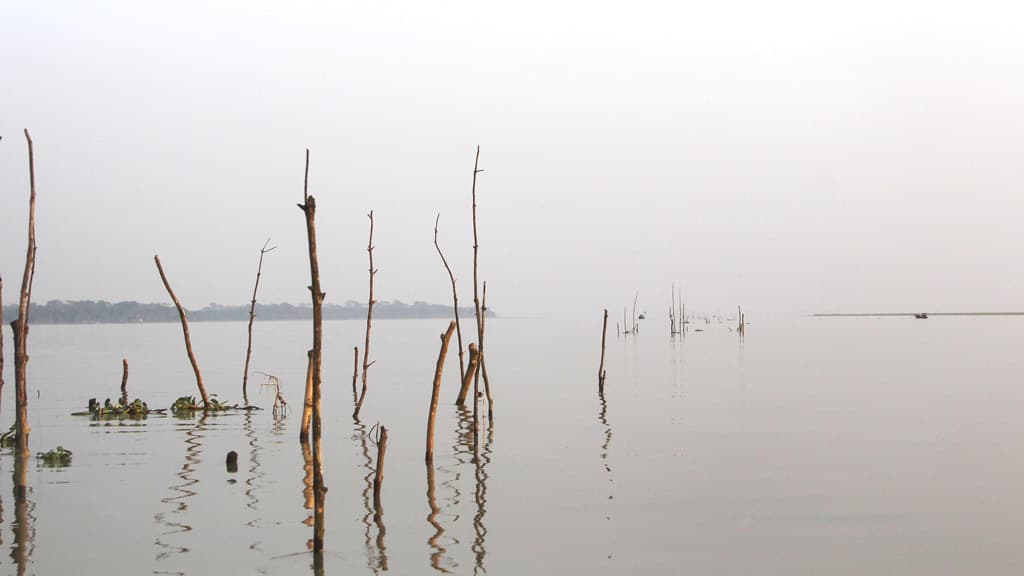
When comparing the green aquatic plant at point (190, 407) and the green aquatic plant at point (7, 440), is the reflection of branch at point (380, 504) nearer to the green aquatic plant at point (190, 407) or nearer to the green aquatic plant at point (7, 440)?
the green aquatic plant at point (7, 440)

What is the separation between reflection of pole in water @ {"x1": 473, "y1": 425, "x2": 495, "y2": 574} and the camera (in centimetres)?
877

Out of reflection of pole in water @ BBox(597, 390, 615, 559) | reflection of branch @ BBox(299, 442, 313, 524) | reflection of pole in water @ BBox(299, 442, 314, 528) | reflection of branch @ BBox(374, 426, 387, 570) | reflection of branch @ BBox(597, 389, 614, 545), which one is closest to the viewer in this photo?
reflection of branch @ BBox(374, 426, 387, 570)

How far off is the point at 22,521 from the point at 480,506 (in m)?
4.79

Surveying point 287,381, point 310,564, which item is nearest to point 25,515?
point 310,564

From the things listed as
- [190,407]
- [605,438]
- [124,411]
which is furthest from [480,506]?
[124,411]

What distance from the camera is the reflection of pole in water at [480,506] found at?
8773mm

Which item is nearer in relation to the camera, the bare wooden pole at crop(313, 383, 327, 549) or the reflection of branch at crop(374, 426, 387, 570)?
the bare wooden pole at crop(313, 383, 327, 549)

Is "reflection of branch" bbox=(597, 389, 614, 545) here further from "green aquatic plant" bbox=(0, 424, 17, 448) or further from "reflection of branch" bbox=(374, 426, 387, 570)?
"green aquatic plant" bbox=(0, 424, 17, 448)

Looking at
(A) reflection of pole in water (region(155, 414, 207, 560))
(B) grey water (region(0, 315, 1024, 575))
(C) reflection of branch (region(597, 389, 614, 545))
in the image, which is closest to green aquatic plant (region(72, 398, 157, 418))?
(B) grey water (region(0, 315, 1024, 575))

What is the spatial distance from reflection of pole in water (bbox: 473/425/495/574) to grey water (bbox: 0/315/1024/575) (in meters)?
0.04

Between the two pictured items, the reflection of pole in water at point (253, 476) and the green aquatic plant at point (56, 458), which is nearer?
the reflection of pole in water at point (253, 476)

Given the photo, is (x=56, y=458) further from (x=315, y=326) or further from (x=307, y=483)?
(x=315, y=326)

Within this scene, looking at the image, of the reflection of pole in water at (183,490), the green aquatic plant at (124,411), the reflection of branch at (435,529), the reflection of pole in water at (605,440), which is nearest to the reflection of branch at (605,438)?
the reflection of pole in water at (605,440)

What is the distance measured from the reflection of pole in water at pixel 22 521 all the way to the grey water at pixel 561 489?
9 cm
